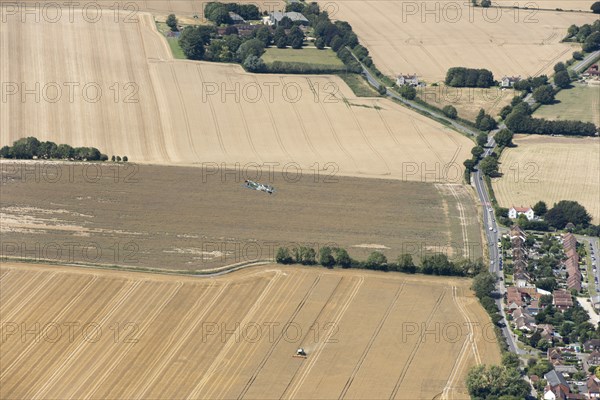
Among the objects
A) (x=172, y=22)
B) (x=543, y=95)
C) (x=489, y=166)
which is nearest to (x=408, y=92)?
(x=543, y=95)

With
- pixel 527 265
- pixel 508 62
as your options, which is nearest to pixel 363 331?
pixel 527 265

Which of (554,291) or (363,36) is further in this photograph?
(363,36)

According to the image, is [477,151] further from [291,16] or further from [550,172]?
[291,16]

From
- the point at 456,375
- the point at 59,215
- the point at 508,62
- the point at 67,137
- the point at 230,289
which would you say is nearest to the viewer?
the point at 456,375

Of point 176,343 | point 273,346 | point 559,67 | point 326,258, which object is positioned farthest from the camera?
point 559,67

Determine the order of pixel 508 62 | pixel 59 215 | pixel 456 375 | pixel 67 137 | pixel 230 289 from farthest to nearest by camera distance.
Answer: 1. pixel 508 62
2. pixel 67 137
3. pixel 59 215
4. pixel 230 289
5. pixel 456 375

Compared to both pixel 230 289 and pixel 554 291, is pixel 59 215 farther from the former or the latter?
pixel 554 291

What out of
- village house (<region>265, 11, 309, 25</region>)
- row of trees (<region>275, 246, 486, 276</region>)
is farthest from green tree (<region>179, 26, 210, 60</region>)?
row of trees (<region>275, 246, 486, 276</region>)
